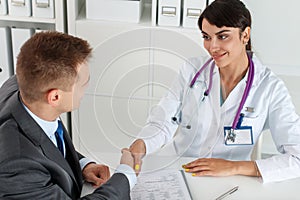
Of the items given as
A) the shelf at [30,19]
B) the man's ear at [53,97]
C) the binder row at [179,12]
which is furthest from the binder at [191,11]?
the man's ear at [53,97]

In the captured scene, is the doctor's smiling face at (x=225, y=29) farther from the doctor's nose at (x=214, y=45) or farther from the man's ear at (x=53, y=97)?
the man's ear at (x=53, y=97)

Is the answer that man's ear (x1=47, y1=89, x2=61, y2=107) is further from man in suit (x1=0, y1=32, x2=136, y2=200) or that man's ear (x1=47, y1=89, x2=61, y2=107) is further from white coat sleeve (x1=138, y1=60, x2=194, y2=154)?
white coat sleeve (x1=138, y1=60, x2=194, y2=154)

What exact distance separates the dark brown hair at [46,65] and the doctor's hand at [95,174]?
32 centimetres

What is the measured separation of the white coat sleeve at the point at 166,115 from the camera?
1656 millimetres

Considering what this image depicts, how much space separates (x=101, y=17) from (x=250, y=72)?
37.8 inches

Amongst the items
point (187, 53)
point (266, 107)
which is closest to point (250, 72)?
point (266, 107)

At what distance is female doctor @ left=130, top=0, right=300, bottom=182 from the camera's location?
5.28ft

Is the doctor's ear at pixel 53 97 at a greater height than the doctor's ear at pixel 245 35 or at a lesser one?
lesser

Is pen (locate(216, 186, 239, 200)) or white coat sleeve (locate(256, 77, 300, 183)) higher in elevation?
white coat sleeve (locate(256, 77, 300, 183))

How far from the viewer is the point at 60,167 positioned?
1.23m

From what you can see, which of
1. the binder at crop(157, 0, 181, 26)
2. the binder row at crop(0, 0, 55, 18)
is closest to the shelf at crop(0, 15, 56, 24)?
the binder row at crop(0, 0, 55, 18)

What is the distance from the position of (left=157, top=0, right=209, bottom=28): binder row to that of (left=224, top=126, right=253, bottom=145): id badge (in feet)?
2.67

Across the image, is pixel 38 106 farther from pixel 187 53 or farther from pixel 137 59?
pixel 187 53

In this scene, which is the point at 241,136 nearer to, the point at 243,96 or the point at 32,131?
the point at 243,96
